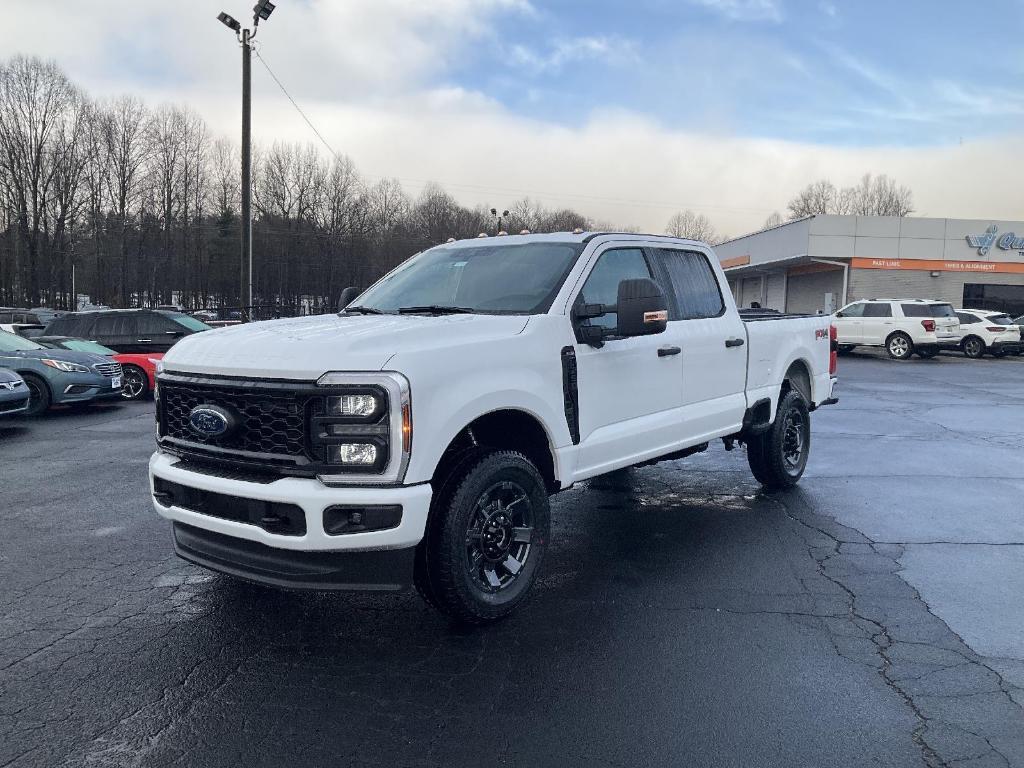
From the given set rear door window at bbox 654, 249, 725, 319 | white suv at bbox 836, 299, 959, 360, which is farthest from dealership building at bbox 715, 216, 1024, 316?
rear door window at bbox 654, 249, 725, 319

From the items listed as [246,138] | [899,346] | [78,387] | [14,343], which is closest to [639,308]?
[78,387]

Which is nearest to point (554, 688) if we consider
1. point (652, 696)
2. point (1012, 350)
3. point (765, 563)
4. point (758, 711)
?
point (652, 696)

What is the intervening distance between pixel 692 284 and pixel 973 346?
25740 millimetres

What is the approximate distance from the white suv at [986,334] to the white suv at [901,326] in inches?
36.4

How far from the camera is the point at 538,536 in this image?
4.23 meters

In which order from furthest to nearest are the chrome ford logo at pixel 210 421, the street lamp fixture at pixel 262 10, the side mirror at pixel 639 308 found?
the street lamp fixture at pixel 262 10 < the side mirror at pixel 639 308 < the chrome ford logo at pixel 210 421

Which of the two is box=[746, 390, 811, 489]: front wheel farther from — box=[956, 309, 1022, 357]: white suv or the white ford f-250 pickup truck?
box=[956, 309, 1022, 357]: white suv

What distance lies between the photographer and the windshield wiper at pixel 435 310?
463 cm

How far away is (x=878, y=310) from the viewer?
26609 mm

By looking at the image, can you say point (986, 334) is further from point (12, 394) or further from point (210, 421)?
point (210, 421)

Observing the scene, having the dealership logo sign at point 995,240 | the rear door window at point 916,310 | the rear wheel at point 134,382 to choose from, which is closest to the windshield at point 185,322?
the rear wheel at point 134,382

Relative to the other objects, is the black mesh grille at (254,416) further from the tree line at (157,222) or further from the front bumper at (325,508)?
the tree line at (157,222)

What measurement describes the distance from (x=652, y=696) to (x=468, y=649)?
36.4 inches

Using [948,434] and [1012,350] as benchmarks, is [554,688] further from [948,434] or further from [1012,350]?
[1012,350]
